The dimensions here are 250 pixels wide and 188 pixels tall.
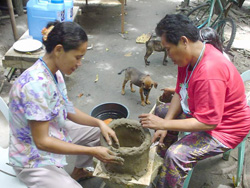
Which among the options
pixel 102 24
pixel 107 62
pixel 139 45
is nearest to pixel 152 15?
pixel 102 24

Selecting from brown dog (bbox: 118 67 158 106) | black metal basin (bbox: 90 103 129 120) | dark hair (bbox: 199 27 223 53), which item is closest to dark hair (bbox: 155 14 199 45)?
dark hair (bbox: 199 27 223 53)

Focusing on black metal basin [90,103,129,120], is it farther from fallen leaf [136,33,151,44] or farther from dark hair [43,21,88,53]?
fallen leaf [136,33,151,44]

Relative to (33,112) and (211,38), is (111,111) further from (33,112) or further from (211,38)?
(33,112)

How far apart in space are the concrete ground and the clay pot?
72cm

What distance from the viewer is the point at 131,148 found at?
176 cm

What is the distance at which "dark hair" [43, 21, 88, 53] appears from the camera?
158cm

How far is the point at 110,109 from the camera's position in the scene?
316 cm

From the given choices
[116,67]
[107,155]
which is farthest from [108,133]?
[116,67]

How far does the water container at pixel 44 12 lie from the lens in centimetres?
344

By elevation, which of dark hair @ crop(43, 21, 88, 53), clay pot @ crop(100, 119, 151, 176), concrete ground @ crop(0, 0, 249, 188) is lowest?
concrete ground @ crop(0, 0, 249, 188)

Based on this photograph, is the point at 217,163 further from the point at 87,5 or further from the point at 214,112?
the point at 87,5

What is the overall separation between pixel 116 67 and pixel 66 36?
320 centimetres

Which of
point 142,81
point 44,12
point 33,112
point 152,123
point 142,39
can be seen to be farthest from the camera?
point 142,39

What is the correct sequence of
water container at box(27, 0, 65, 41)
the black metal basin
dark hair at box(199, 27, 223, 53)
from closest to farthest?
dark hair at box(199, 27, 223, 53) → the black metal basin → water container at box(27, 0, 65, 41)
